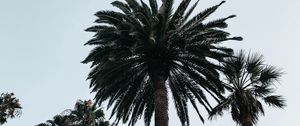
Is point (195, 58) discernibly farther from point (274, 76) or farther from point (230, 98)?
point (274, 76)

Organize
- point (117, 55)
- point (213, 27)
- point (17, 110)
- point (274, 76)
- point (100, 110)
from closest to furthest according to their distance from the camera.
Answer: point (117, 55) → point (213, 27) → point (274, 76) → point (17, 110) → point (100, 110)

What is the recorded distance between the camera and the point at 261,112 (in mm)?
21672

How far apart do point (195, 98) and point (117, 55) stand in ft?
17.1

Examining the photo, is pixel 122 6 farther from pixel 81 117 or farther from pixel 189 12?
Answer: pixel 81 117

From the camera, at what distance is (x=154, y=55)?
20031 millimetres

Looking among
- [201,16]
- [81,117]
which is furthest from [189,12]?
[81,117]

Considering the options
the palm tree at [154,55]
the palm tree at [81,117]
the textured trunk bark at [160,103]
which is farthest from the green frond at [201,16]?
the palm tree at [81,117]

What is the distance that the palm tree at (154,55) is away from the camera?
19.5 meters

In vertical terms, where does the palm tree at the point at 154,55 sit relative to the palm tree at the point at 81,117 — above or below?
below

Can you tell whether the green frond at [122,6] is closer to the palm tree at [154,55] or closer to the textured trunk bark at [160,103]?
the palm tree at [154,55]

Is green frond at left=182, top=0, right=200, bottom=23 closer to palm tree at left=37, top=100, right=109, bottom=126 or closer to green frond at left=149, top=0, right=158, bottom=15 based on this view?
green frond at left=149, top=0, right=158, bottom=15

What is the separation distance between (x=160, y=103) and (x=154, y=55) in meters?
2.67

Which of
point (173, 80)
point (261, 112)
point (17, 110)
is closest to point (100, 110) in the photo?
point (17, 110)

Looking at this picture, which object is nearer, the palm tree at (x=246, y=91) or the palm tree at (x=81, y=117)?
the palm tree at (x=246, y=91)
